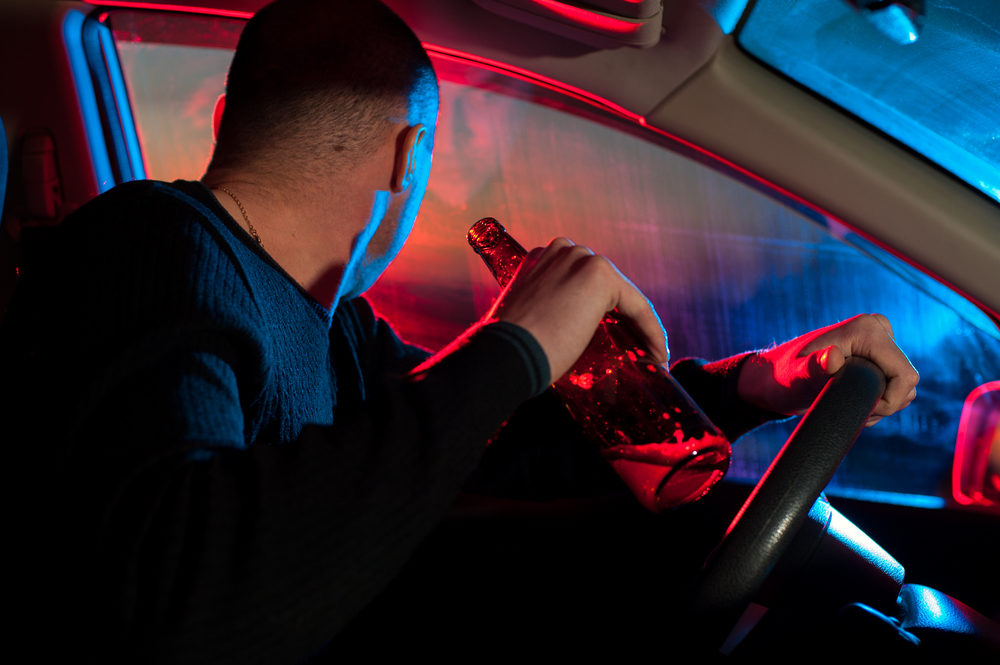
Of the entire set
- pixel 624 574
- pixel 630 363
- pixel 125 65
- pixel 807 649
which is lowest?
pixel 624 574

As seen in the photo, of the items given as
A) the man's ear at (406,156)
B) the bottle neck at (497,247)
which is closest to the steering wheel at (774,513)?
the bottle neck at (497,247)

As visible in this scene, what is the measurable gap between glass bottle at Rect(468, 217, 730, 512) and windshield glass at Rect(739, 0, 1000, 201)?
0.54 metres

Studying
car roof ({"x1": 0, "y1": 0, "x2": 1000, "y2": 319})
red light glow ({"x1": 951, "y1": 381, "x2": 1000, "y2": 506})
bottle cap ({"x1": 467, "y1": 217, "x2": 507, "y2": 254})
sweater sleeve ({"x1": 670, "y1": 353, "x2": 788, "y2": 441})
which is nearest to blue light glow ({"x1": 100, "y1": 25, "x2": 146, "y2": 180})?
car roof ({"x1": 0, "y1": 0, "x2": 1000, "y2": 319})

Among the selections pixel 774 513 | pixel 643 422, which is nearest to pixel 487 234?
pixel 643 422

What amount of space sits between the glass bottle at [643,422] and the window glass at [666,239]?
0.56 metres

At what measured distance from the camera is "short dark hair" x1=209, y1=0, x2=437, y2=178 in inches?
31.0

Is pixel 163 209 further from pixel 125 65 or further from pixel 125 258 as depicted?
pixel 125 65

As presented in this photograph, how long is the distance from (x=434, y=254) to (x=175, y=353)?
39.1 inches

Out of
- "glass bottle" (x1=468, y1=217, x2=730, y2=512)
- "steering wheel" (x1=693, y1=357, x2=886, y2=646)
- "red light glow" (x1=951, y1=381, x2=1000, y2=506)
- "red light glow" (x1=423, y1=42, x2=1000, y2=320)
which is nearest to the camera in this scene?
"steering wheel" (x1=693, y1=357, x2=886, y2=646)

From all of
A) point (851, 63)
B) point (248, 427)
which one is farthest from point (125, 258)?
point (851, 63)

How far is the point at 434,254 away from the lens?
142 cm

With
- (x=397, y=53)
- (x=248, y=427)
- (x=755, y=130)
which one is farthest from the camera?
(x=755, y=130)

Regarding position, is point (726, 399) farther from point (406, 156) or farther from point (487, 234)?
point (406, 156)

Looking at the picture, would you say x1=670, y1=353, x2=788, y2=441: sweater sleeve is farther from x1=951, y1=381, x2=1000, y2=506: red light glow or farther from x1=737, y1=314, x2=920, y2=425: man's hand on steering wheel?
x1=951, y1=381, x2=1000, y2=506: red light glow
